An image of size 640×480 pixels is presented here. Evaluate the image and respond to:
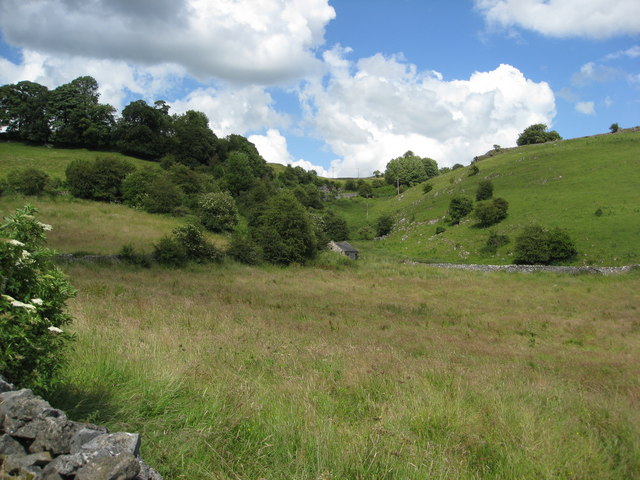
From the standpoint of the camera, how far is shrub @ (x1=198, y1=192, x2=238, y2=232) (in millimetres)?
54156

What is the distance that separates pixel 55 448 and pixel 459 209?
2970 inches

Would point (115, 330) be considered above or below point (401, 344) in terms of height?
above

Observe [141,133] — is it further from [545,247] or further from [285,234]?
[545,247]

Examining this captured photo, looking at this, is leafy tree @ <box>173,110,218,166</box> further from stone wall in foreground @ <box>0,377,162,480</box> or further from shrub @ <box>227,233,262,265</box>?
stone wall in foreground @ <box>0,377,162,480</box>

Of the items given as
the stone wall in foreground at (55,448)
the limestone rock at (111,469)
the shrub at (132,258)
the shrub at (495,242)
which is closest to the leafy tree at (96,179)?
the shrub at (132,258)

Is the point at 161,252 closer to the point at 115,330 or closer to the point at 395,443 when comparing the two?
the point at 115,330

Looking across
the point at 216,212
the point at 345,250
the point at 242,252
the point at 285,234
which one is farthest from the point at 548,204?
the point at 216,212

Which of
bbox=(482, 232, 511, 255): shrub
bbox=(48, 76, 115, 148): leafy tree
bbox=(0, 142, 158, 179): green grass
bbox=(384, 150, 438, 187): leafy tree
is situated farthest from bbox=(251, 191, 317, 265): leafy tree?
bbox=(384, 150, 438, 187): leafy tree

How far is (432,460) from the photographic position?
454cm

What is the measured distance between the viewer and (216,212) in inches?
2170

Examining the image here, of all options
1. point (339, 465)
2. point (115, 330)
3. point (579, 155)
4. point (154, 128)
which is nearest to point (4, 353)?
point (339, 465)

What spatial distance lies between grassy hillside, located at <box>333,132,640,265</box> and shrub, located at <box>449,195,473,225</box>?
6.73 feet

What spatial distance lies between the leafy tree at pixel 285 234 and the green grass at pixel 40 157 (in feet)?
102

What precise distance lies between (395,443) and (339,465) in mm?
907
